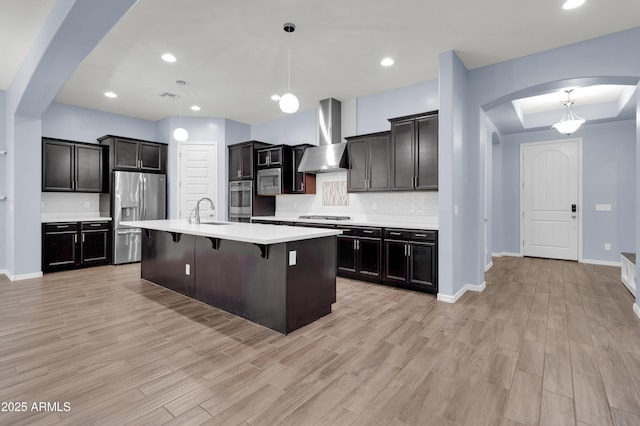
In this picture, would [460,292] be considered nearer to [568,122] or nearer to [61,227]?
[568,122]

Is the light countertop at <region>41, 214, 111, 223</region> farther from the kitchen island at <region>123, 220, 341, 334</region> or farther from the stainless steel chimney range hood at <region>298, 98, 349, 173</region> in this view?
the stainless steel chimney range hood at <region>298, 98, 349, 173</region>

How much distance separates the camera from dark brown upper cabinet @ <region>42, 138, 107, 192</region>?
17.5 feet

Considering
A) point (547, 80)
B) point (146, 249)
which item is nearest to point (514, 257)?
point (547, 80)

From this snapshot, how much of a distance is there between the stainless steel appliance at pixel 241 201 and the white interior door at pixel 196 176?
360 mm

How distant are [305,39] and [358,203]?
285 centimetres

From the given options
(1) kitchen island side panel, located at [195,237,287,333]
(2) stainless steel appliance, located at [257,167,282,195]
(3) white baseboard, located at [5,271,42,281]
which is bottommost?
(3) white baseboard, located at [5,271,42,281]

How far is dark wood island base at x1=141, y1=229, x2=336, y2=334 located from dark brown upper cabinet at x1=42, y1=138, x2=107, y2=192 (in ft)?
10.5

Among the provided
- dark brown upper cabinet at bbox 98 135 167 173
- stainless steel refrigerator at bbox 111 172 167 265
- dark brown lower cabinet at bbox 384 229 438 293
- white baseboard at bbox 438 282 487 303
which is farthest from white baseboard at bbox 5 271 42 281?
white baseboard at bbox 438 282 487 303

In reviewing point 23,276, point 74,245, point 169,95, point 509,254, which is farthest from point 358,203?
point 23,276

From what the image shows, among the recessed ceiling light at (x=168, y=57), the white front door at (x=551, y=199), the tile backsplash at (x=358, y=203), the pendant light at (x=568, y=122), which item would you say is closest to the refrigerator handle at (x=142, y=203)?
the tile backsplash at (x=358, y=203)

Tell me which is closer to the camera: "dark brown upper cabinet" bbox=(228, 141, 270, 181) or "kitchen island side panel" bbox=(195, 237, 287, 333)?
"kitchen island side panel" bbox=(195, 237, 287, 333)

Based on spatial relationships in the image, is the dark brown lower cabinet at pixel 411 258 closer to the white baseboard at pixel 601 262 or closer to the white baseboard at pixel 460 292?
the white baseboard at pixel 460 292

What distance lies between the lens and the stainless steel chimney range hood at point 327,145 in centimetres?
527

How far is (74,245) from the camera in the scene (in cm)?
538
